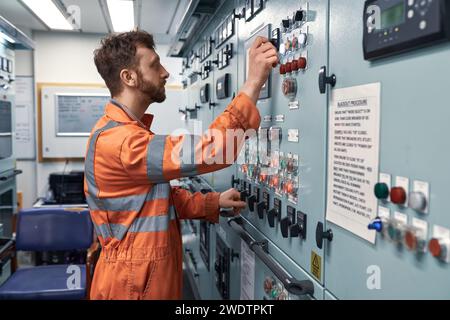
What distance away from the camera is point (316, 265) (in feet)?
3.80

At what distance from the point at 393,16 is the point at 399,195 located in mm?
356

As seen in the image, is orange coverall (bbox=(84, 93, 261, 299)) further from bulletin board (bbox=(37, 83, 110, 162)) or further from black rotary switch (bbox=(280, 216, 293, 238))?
bulletin board (bbox=(37, 83, 110, 162))

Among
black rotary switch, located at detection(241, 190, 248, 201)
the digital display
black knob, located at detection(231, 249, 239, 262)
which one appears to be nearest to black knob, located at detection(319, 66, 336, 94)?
the digital display

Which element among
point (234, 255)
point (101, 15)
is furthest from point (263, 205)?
point (101, 15)

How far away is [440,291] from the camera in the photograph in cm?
70

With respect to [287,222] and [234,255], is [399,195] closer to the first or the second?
[287,222]

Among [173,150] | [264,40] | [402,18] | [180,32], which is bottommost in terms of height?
[173,150]

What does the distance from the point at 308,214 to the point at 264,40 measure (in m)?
0.62

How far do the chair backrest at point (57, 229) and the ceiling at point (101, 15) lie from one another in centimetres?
174

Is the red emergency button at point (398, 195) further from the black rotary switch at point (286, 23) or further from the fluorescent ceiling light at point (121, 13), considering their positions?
the fluorescent ceiling light at point (121, 13)

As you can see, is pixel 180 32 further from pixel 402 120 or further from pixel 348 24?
pixel 402 120

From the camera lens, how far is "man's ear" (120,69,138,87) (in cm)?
153

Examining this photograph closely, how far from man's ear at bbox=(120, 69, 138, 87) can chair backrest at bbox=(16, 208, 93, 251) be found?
1.63 metres
